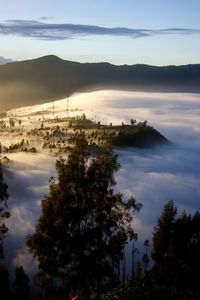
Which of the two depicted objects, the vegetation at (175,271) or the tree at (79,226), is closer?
the tree at (79,226)

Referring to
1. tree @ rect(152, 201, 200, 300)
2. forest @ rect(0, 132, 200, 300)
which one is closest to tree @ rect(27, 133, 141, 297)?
forest @ rect(0, 132, 200, 300)

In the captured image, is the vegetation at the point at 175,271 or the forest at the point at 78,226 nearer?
the forest at the point at 78,226

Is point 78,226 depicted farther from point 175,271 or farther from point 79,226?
point 175,271

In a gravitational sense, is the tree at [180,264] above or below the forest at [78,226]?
below

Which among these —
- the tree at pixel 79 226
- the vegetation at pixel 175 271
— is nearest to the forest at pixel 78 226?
the tree at pixel 79 226

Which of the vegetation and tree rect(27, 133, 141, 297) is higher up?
tree rect(27, 133, 141, 297)

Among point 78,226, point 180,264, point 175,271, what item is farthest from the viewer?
A: point 180,264

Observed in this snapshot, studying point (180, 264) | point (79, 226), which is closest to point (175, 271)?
point (180, 264)

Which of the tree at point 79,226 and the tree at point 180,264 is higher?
the tree at point 79,226

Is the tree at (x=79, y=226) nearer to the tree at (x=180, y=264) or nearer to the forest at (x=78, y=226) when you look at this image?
the forest at (x=78, y=226)

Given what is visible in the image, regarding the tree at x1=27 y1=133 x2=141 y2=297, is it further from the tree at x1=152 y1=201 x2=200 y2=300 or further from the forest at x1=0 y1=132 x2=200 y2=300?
the tree at x1=152 y1=201 x2=200 y2=300
